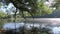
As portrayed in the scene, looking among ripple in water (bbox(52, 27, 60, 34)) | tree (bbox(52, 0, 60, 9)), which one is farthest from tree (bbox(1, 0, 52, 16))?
ripple in water (bbox(52, 27, 60, 34))

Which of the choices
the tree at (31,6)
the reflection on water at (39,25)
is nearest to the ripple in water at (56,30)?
the reflection on water at (39,25)

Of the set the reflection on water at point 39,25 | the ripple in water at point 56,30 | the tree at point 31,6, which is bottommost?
the ripple in water at point 56,30

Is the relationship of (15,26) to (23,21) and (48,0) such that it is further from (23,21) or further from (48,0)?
(48,0)

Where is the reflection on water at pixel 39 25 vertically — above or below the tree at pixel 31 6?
below

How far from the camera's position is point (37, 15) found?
2281 millimetres

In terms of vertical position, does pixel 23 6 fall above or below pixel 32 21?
above

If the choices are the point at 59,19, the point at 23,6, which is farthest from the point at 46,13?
the point at 23,6

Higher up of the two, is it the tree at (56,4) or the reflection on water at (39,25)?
the tree at (56,4)

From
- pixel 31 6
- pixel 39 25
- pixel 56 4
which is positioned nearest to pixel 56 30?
pixel 39 25

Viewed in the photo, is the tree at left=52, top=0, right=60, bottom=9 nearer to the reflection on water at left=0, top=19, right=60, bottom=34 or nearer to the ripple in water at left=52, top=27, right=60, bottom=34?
the reflection on water at left=0, top=19, right=60, bottom=34

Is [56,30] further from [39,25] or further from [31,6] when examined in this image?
[31,6]

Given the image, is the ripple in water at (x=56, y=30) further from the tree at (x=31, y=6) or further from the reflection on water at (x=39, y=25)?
the tree at (x=31, y=6)

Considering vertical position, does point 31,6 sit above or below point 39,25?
above

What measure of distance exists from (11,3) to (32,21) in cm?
45
